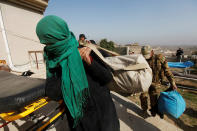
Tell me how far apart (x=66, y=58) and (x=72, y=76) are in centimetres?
16

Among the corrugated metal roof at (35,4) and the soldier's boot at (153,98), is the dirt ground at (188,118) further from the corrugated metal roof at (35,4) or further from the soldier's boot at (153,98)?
the corrugated metal roof at (35,4)

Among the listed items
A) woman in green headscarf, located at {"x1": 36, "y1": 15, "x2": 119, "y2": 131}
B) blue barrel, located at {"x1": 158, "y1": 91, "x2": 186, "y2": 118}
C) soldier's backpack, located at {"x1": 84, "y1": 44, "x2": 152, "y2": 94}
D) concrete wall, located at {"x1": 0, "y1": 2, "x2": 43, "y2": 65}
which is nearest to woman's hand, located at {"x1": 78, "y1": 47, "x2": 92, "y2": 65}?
woman in green headscarf, located at {"x1": 36, "y1": 15, "x2": 119, "y2": 131}

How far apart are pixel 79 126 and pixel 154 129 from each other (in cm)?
200

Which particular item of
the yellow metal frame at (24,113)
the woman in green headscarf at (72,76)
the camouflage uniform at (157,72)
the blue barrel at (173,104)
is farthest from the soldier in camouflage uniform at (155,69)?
the yellow metal frame at (24,113)

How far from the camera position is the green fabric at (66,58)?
79cm

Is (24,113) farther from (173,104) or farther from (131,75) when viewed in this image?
(173,104)

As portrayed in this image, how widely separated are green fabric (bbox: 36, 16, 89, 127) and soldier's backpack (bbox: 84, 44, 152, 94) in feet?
1.19

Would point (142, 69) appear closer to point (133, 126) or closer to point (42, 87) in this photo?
point (42, 87)

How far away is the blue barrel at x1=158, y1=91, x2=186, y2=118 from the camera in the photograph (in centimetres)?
185

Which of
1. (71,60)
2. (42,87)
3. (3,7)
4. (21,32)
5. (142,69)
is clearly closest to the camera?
(71,60)

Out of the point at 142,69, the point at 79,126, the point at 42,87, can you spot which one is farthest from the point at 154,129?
the point at 42,87

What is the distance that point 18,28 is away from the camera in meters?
4.57

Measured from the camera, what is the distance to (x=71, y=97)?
2.91 ft

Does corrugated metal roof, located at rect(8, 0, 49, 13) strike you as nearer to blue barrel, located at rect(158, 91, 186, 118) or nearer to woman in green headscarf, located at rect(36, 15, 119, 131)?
woman in green headscarf, located at rect(36, 15, 119, 131)
